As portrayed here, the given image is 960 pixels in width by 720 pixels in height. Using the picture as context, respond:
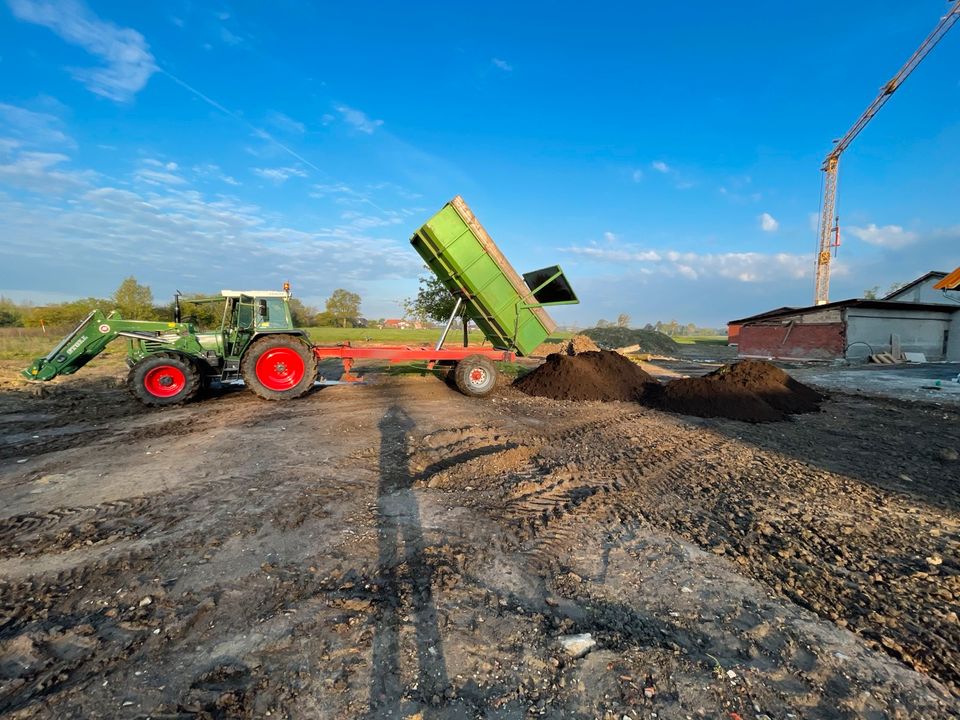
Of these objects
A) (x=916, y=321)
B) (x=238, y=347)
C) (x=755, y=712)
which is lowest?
(x=755, y=712)

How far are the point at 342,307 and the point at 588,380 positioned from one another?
65730 millimetres

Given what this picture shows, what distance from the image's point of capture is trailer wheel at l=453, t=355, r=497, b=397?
10414 millimetres

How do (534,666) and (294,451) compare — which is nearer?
(534,666)

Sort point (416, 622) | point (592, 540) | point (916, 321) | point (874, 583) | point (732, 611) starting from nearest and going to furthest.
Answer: point (416, 622)
point (732, 611)
point (874, 583)
point (592, 540)
point (916, 321)

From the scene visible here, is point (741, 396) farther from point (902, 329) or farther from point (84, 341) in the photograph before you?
point (902, 329)

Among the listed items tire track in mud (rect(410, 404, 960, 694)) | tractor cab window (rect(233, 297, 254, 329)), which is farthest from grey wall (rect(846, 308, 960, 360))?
tractor cab window (rect(233, 297, 254, 329))

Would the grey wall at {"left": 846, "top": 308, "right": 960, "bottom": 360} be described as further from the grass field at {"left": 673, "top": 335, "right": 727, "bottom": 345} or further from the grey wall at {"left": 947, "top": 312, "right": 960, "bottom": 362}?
the grass field at {"left": 673, "top": 335, "right": 727, "bottom": 345}

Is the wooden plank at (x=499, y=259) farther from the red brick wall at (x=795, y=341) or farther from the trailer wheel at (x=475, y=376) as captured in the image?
the red brick wall at (x=795, y=341)

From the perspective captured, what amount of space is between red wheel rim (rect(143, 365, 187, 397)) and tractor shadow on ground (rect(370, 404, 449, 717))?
20.3 feet

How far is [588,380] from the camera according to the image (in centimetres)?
1095

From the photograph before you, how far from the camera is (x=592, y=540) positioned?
374 centimetres

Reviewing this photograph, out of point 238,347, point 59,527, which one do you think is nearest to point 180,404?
point 238,347

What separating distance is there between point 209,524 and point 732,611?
424 cm

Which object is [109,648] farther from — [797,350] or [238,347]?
[797,350]
